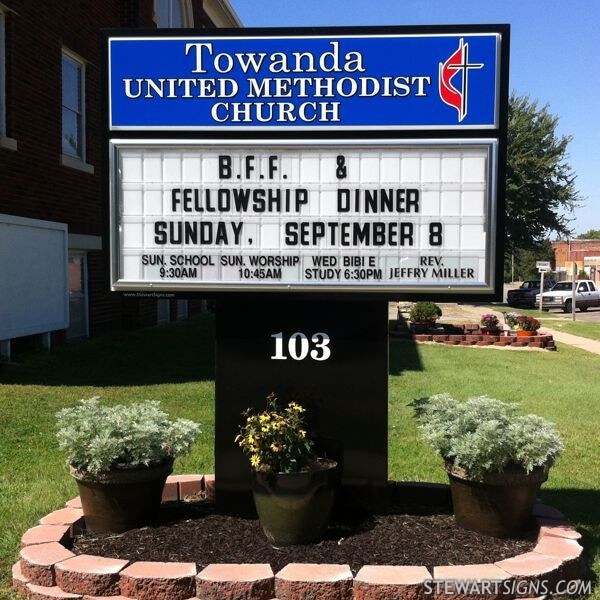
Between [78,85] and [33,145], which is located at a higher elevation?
[78,85]

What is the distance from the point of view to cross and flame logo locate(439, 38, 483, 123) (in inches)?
188

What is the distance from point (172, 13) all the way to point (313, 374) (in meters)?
18.8

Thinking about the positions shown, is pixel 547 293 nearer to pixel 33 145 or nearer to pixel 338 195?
pixel 33 145

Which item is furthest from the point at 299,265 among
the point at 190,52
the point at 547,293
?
the point at 547,293

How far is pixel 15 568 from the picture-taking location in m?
4.26

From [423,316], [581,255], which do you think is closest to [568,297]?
[423,316]

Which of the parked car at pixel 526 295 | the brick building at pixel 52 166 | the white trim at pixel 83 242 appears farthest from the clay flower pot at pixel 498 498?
the parked car at pixel 526 295

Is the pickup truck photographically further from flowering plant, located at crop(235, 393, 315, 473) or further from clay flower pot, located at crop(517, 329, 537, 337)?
flowering plant, located at crop(235, 393, 315, 473)

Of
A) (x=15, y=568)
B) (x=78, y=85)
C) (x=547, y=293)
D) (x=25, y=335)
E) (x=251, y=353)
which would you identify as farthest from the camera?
(x=547, y=293)

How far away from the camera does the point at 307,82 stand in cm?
487

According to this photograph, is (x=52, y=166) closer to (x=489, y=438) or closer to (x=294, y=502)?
(x=294, y=502)

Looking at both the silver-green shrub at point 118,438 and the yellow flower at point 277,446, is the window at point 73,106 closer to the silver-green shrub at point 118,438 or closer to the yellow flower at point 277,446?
the silver-green shrub at point 118,438

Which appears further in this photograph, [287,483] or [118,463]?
[118,463]

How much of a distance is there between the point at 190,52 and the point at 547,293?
119 feet
